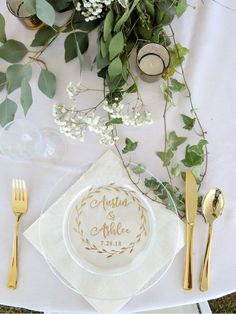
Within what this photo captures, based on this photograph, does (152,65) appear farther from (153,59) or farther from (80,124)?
(80,124)

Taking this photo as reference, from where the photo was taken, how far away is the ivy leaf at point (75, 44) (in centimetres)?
85

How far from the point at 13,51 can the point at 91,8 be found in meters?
0.18

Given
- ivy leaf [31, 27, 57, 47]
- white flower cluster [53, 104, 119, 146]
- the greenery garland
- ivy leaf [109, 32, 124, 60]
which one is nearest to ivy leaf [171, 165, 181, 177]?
the greenery garland

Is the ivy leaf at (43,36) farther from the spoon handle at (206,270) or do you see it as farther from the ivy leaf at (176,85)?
the spoon handle at (206,270)

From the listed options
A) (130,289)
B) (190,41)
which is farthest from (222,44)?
(130,289)

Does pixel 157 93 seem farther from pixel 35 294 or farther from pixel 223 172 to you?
pixel 35 294

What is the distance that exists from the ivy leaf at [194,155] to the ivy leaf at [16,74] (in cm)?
30

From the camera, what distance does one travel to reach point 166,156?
0.83 m

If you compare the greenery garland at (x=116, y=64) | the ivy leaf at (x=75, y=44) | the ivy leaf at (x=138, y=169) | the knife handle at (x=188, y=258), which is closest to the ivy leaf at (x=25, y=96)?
the greenery garland at (x=116, y=64)

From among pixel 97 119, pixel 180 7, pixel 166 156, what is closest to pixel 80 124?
pixel 97 119

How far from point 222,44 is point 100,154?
31cm

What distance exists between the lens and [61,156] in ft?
2.80

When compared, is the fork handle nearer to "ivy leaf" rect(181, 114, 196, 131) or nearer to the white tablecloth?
the white tablecloth

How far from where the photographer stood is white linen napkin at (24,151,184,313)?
802mm
